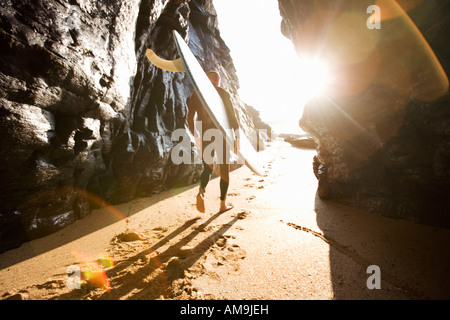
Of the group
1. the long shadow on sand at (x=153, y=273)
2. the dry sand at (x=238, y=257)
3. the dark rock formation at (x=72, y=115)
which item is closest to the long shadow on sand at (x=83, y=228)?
the dry sand at (x=238, y=257)

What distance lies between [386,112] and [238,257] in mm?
2584

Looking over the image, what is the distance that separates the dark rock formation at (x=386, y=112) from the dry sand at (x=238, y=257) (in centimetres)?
35

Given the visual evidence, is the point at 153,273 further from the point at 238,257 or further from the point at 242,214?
the point at 242,214

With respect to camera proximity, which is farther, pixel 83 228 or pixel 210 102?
pixel 83 228

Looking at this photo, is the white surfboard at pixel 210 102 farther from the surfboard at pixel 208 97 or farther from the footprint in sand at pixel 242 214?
the footprint in sand at pixel 242 214

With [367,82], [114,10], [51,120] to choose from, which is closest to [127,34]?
[114,10]

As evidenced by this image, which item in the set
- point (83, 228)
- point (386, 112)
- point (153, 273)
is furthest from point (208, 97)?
point (83, 228)

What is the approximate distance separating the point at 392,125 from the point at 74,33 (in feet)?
14.2

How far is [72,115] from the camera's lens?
8.29 ft

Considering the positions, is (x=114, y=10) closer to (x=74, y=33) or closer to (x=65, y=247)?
(x=74, y=33)

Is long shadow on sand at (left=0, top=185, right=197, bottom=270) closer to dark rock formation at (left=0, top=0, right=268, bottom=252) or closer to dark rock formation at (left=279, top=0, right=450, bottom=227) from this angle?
dark rock formation at (left=0, top=0, right=268, bottom=252)

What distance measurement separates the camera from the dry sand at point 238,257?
132 centimetres
